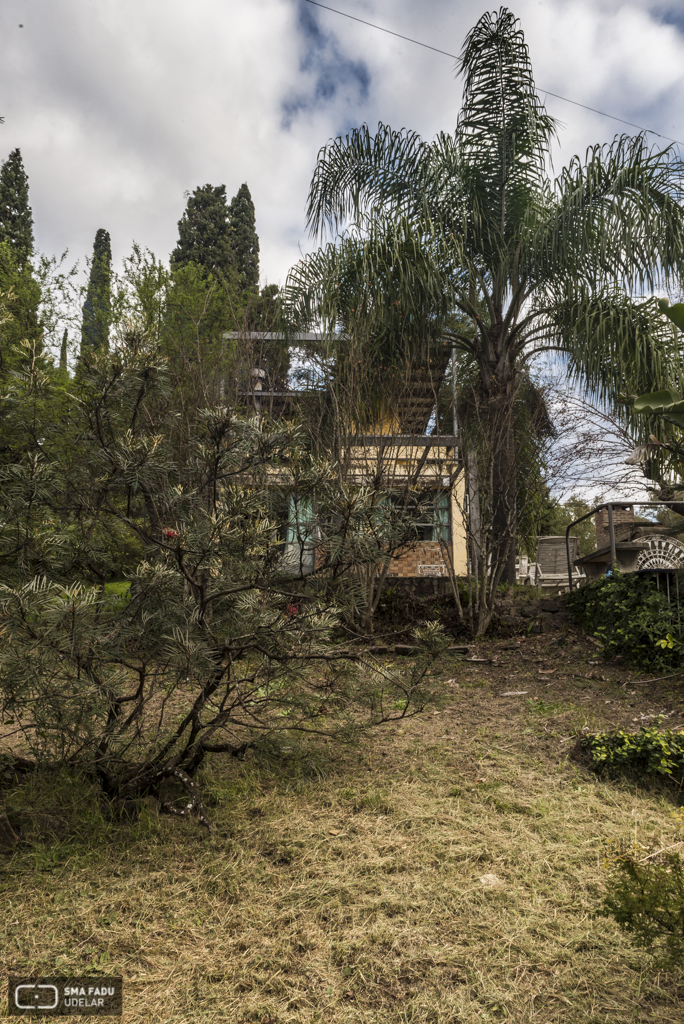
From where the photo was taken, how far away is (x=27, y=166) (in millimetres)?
16922

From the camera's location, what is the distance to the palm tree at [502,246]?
6.82m

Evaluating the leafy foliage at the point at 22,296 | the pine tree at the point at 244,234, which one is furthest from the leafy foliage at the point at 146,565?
the pine tree at the point at 244,234

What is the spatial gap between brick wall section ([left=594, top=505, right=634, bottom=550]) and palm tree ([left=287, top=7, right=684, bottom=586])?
3.70 feet

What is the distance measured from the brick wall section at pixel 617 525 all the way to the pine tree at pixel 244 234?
50.4 ft

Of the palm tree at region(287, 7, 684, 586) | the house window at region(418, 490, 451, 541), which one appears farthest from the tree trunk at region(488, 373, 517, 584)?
the house window at region(418, 490, 451, 541)

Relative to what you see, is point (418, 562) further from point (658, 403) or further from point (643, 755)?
point (658, 403)

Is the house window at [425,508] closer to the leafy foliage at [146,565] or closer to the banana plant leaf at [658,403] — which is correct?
the leafy foliage at [146,565]

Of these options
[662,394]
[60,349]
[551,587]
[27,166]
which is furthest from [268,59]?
[27,166]

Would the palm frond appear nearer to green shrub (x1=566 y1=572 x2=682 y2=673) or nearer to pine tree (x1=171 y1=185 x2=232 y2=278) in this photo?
green shrub (x1=566 y1=572 x2=682 y2=673)

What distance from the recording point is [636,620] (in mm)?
5402

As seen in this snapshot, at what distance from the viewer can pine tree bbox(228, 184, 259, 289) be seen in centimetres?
1945

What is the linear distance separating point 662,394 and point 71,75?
567 centimetres

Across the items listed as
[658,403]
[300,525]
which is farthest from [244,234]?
[300,525]

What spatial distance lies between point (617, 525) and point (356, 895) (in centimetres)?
565
